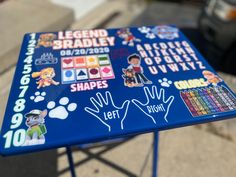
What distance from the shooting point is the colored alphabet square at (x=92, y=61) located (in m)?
1.72

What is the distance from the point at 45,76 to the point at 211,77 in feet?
3.26

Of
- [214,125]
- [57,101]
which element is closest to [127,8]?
[214,125]

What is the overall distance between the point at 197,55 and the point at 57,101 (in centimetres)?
101

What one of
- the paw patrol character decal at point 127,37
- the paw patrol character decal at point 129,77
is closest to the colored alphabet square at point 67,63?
the paw patrol character decal at point 129,77

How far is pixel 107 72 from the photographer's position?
1.67m

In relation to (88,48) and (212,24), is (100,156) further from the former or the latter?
(212,24)

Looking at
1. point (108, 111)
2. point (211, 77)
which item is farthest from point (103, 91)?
point (211, 77)

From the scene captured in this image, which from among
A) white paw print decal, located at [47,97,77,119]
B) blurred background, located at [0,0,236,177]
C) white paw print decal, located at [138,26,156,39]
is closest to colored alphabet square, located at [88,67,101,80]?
white paw print decal, located at [47,97,77,119]

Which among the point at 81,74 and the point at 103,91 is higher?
the point at 81,74

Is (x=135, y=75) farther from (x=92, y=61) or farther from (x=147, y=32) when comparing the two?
(x=147, y=32)

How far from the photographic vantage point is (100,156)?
237 centimetres

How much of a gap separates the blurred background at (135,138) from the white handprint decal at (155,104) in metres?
0.98

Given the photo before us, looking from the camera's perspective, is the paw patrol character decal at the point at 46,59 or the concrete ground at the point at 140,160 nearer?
the paw patrol character decal at the point at 46,59

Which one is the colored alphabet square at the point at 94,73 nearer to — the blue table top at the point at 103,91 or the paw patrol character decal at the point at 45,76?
the blue table top at the point at 103,91
